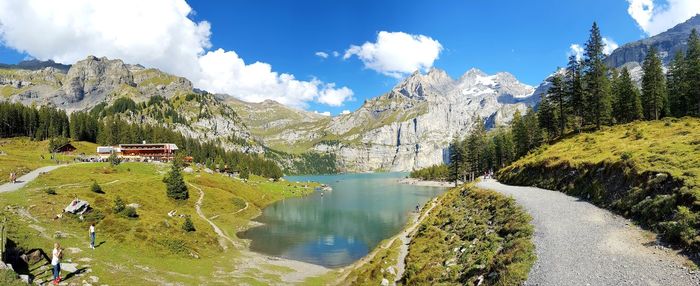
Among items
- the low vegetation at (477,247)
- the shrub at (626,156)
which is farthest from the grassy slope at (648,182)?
the low vegetation at (477,247)

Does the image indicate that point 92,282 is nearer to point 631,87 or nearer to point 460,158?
point 631,87

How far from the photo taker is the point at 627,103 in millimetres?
92312

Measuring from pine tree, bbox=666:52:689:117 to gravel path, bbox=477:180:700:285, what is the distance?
263 ft

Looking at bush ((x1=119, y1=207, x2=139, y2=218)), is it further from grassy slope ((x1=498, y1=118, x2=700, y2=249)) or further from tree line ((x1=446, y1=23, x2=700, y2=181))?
tree line ((x1=446, y1=23, x2=700, y2=181))

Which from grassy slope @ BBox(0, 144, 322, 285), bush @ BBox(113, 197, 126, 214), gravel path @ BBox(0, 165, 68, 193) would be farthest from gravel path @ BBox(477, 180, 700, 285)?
gravel path @ BBox(0, 165, 68, 193)

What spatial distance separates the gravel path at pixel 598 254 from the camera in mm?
18672

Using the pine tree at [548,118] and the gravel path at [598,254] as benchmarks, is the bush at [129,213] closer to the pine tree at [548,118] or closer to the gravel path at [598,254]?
the gravel path at [598,254]

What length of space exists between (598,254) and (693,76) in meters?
85.0

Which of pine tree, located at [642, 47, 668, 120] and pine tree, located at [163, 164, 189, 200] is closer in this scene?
pine tree, located at [642, 47, 668, 120]

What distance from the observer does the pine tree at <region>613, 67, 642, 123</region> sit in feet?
299

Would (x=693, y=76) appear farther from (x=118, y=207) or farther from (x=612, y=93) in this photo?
(x=118, y=207)

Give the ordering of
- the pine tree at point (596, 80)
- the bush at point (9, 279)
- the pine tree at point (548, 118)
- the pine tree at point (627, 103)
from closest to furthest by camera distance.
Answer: the bush at point (9, 279)
the pine tree at point (596, 80)
the pine tree at point (627, 103)
the pine tree at point (548, 118)

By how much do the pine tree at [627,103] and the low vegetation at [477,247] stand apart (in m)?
64.5

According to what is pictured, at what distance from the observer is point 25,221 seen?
4150 centimetres
